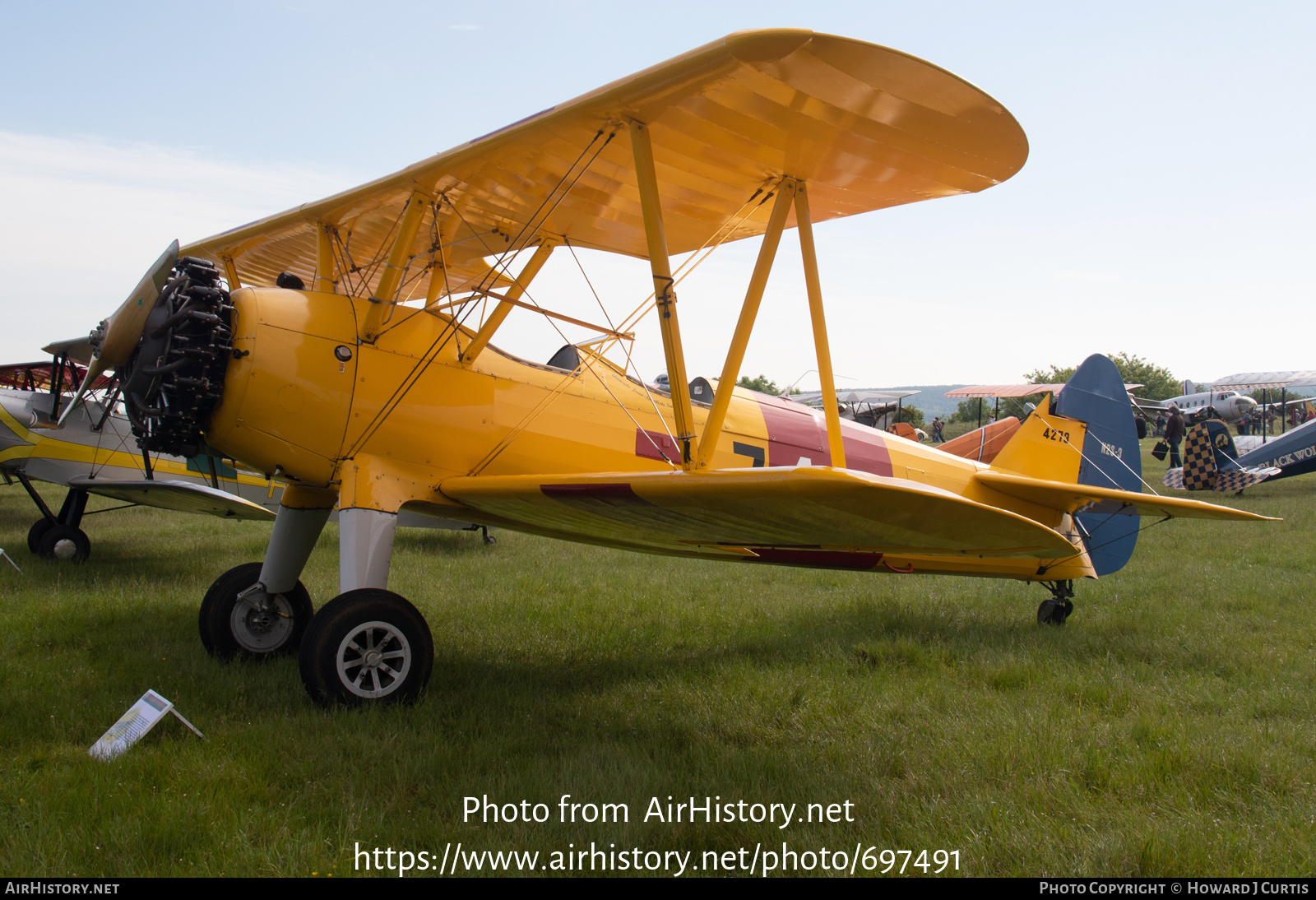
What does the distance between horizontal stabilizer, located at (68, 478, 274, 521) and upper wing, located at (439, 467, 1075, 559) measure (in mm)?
4438

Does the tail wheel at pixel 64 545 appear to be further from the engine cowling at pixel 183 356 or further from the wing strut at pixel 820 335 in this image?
the wing strut at pixel 820 335

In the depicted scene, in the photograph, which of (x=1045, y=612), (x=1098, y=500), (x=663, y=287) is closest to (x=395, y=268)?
(x=663, y=287)

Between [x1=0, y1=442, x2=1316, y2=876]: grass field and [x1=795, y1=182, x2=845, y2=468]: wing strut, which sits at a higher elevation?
[x1=795, y1=182, x2=845, y2=468]: wing strut

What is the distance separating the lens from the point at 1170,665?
16.3ft

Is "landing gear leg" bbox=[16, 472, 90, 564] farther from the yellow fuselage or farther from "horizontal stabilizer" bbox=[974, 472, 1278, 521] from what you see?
"horizontal stabilizer" bbox=[974, 472, 1278, 521]

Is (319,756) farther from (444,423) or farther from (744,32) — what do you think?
(744,32)

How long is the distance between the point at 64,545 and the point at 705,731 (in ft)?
27.3

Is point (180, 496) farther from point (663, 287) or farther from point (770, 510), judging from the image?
point (770, 510)

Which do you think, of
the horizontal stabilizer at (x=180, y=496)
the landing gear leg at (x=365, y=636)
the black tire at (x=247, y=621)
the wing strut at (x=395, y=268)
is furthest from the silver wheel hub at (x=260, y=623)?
the horizontal stabilizer at (x=180, y=496)

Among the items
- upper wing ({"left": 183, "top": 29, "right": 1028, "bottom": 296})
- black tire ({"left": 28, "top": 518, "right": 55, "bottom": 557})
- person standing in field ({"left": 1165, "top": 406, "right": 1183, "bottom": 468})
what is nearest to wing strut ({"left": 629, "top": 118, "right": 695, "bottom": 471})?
upper wing ({"left": 183, "top": 29, "right": 1028, "bottom": 296})

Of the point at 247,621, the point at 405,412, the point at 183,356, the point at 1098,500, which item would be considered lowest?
the point at 247,621

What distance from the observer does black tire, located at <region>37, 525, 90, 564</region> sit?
8.45 metres

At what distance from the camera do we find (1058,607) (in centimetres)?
616
